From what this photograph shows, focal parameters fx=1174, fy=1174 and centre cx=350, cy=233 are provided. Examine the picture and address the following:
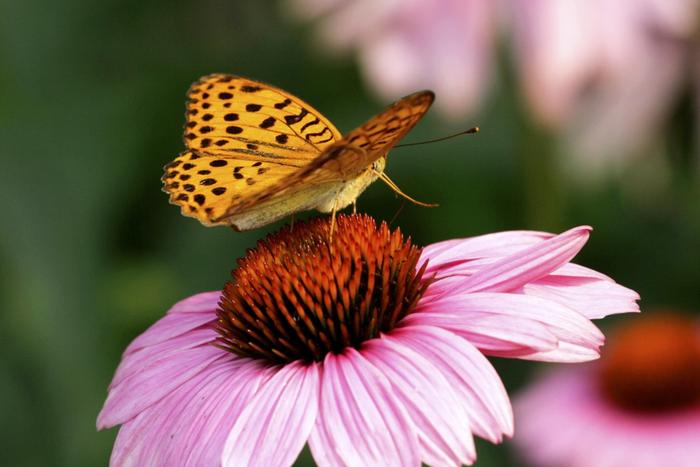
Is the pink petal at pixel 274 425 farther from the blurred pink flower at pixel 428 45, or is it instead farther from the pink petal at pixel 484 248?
the blurred pink flower at pixel 428 45

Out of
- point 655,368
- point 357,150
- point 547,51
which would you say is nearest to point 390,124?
point 357,150

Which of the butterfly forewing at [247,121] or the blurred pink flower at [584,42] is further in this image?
the blurred pink flower at [584,42]

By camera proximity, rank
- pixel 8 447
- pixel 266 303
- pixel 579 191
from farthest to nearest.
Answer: pixel 579 191 < pixel 8 447 < pixel 266 303

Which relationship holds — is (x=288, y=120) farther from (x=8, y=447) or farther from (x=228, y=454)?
(x=8, y=447)

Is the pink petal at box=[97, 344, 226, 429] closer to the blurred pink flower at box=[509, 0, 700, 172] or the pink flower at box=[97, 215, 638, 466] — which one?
the pink flower at box=[97, 215, 638, 466]

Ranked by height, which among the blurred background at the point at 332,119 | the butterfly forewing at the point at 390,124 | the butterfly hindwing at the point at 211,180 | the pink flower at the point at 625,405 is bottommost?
the pink flower at the point at 625,405

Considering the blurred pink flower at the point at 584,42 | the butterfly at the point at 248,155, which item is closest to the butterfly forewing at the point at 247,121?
the butterfly at the point at 248,155

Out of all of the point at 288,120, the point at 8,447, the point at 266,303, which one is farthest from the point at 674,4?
the point at 8,447
